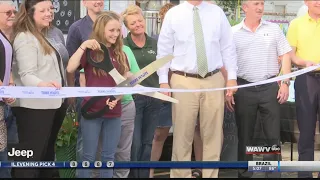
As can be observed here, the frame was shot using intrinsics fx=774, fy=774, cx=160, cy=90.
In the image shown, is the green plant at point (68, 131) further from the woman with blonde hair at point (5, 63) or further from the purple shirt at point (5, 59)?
the purple shirt at point (5, 59)

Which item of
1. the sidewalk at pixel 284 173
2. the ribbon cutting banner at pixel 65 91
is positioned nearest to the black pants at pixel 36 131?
the ribbon cutting banner at pixel 65 91

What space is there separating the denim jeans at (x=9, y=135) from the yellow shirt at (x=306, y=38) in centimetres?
258

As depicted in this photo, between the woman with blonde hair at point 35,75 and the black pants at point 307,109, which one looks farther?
the black pants at point 307,109

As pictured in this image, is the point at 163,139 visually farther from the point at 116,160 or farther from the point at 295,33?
the point at 295,33

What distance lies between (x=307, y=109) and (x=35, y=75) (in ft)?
7.93

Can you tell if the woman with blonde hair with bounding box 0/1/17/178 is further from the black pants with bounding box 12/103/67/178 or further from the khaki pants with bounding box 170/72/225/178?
the khaki pants with bounding box 170/72/225/178

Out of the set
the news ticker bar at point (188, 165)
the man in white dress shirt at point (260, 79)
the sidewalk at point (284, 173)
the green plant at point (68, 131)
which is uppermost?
the man in white dress shirt at point (260, 79)

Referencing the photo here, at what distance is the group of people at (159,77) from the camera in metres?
6.07

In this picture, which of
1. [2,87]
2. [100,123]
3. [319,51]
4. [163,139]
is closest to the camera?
[2,87]

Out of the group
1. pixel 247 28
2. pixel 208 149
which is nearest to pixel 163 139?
pixel 208 149

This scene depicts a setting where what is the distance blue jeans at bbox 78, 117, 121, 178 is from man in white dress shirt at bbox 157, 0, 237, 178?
0.57m

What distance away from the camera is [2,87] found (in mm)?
5906

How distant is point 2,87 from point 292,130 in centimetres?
280

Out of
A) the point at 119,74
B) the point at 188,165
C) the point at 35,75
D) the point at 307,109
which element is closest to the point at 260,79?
the point at 307,109
